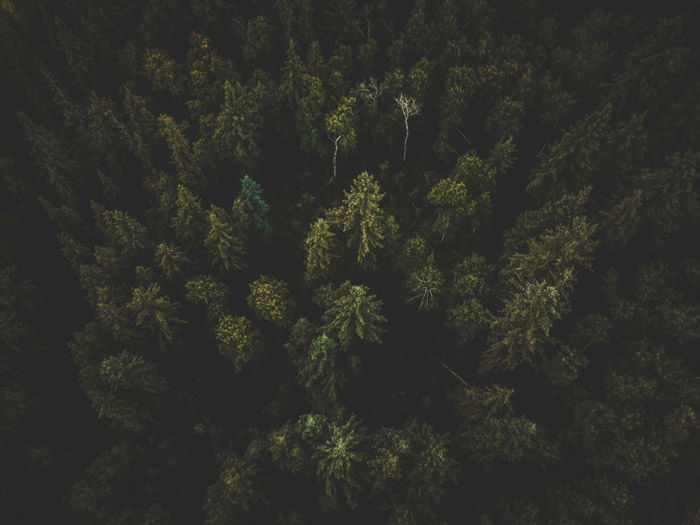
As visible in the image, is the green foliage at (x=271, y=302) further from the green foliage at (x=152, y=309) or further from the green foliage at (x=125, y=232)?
the green foliage at (x=125, y=232)

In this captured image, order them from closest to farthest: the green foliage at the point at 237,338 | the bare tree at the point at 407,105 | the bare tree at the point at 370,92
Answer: the green foliage at the point at 237,338 < the bare tree at the point at 407,105 < the bare tree at the point at 370,92

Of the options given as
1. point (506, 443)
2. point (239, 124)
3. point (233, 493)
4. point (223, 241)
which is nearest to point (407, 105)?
point (239, 124)

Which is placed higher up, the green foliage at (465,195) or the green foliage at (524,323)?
the green foliage at (465,195)

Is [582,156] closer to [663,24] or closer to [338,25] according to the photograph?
[663,24]

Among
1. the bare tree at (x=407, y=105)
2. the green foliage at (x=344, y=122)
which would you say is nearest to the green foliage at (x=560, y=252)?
the bare tree at (x=407, y=105)

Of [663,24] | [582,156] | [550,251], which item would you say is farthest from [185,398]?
[663,24]

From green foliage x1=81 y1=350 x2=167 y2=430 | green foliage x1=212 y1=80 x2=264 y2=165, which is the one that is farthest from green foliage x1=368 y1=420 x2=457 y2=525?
green foliage x1=212 y1=80 x2=264 y2=165

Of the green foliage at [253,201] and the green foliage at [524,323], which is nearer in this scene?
the green foliage at [524,323]

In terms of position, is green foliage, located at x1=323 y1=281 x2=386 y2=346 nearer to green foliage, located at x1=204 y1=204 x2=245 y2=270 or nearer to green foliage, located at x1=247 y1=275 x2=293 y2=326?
green foliage, located at x1=247 y1=275 x2=293 y2=326
